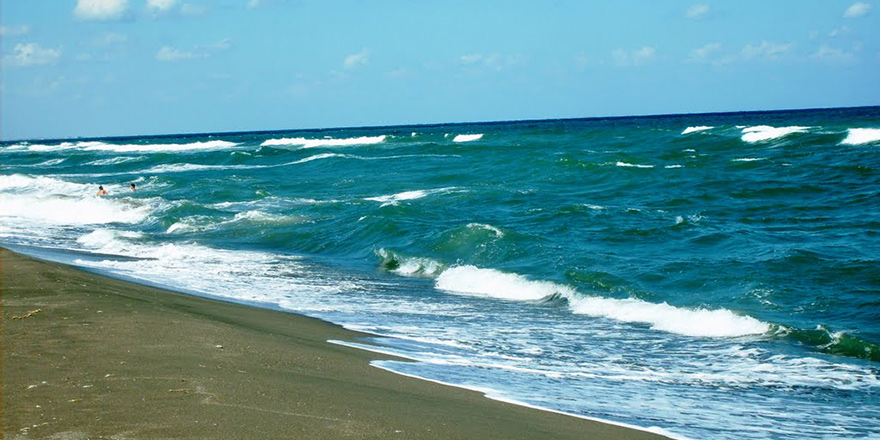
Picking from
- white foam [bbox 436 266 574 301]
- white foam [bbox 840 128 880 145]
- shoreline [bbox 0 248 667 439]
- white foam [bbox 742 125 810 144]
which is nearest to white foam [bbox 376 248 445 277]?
white foam [bbox 436 266 574 301]

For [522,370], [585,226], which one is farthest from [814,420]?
[585,226]

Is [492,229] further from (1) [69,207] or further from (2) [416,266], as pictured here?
(1) [69,207]

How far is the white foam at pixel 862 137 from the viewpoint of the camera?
3347 cm

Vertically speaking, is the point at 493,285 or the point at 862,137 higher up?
the point at 862,137

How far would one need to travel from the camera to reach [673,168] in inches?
1154

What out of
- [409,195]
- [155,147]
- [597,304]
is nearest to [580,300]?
[597,304]

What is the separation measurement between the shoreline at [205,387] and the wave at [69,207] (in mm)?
15973

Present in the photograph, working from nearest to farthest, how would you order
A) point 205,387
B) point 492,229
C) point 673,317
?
1. point 205,387
2. point 673,317
3. point 492,229

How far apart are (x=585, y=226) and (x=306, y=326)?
9.46m

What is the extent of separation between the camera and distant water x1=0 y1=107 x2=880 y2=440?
752cm

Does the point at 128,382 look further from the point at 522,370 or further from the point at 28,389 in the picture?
the point at 522,370

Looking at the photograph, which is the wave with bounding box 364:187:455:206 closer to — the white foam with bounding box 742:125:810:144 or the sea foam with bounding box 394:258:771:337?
the sea foam with bounding box 394:258:771:337

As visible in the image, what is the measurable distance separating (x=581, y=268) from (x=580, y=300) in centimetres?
179

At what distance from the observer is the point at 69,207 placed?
25609 mm
